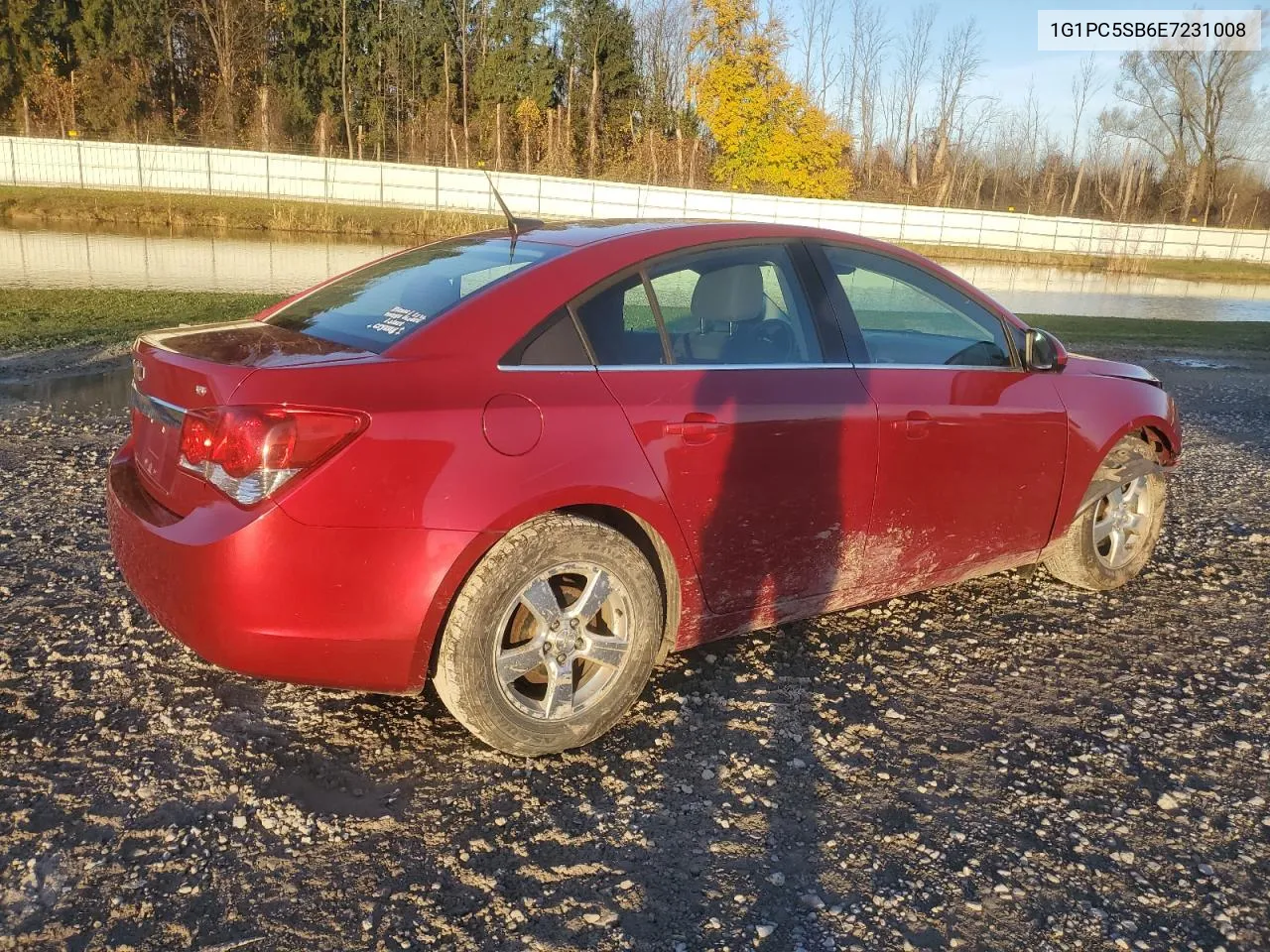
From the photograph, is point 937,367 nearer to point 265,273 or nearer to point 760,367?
point 760,367

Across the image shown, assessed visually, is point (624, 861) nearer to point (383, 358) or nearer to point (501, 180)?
point (383, 358)

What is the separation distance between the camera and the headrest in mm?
3744

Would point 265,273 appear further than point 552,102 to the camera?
No

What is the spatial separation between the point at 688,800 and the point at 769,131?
1983 inches

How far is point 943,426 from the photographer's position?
4.05m

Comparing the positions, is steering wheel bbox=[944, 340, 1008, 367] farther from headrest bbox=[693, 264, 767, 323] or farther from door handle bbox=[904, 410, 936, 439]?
headrest bbox=[693, 264, 767, 323]

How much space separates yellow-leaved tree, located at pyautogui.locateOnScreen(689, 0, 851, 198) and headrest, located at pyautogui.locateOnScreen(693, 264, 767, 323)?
47.7 meters

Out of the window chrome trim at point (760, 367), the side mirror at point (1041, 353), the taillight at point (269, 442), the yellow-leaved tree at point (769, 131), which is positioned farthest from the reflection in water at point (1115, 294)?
the taillight at point (269, 442)

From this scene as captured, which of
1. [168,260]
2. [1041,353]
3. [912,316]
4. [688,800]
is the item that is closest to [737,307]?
[912,316]

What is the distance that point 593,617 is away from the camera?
11.0 ft

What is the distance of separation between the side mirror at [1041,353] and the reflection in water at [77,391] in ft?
22.1

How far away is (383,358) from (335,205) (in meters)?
39.5

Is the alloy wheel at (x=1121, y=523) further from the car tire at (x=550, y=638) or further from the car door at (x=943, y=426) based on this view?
the car tire at (x=550, y=638)

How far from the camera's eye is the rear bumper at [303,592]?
2.84 meters
